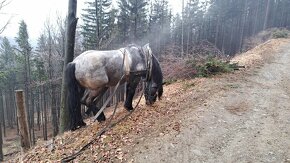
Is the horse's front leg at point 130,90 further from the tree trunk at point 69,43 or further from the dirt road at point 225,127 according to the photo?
the tree trunk at point 69,43

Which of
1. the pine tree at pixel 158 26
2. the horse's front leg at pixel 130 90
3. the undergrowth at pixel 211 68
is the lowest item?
the horse's front leg at pixel 130 90

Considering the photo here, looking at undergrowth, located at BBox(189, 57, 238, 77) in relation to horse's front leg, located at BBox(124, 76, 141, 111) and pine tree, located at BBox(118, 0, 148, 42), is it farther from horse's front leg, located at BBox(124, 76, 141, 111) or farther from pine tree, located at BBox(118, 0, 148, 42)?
pine tree, located at BBox(118, 0, 148, 42)

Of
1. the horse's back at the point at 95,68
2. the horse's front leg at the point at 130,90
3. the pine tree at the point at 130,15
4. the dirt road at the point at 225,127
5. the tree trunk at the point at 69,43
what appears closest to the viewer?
the dirt road at the point at 225,127

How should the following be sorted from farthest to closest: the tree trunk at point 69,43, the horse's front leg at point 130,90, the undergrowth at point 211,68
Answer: the undergrowth at point 211,68 → the tree trunk at point 69,43 → the horse's front leg at point 130,90

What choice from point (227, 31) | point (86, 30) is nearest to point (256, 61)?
point (86, 30)

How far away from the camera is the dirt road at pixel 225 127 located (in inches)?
182

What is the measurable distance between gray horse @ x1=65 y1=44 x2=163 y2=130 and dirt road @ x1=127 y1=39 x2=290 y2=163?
62.2 inches

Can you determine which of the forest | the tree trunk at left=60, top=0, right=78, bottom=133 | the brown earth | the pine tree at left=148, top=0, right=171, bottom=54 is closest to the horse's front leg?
the brown earth

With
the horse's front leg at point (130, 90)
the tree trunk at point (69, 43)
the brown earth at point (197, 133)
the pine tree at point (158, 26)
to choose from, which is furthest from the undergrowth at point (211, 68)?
the pine tree at point (158, 26)

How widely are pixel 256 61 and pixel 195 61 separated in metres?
4.60

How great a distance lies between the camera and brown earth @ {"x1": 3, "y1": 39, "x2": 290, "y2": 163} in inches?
183

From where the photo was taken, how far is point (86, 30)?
1030 inches

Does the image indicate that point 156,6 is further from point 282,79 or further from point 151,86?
point 151,86

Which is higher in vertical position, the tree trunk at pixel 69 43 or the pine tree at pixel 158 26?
the pine tree at pixel 158 26
